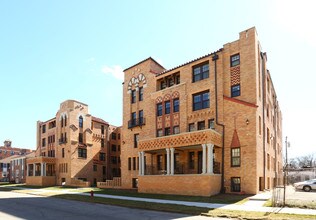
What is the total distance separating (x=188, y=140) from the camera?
2591 cm

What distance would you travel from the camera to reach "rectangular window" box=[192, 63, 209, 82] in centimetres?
2986

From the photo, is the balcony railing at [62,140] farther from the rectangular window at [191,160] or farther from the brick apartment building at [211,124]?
the rectangular window at [191,160]

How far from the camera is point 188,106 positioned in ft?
101

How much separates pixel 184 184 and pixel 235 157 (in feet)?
17.8

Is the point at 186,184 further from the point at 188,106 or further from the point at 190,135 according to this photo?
the point at 188,106

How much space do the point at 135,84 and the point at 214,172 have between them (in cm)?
1712

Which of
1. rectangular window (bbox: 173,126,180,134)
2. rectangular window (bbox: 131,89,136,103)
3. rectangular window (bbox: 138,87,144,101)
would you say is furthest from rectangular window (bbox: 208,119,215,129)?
rectangular window (bbox: 131,89,136,103)

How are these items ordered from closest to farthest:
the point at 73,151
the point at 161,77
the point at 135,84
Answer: the point at 161,77 → the point at 135,84 → the point at 73,151

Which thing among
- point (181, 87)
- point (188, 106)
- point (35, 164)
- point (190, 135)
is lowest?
point (35, 164)

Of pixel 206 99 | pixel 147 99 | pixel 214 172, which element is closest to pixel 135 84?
pixel 147 99

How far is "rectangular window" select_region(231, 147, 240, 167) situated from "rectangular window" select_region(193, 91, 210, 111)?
18.1 ft

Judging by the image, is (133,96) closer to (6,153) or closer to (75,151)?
(75,151)

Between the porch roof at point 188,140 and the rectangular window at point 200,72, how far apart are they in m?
7.03

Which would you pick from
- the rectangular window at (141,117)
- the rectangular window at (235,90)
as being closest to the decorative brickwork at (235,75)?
the rectangular window at (235,90)
